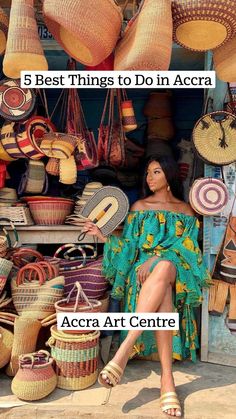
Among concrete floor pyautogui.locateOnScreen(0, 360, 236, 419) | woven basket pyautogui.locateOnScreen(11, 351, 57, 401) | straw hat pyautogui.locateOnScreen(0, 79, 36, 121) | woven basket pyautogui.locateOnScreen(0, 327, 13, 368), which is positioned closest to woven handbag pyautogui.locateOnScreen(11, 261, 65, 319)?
woven basket pyautogui.locateOnScreen(0, 327, 13, 368)

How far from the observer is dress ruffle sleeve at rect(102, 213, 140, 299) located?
319 cm

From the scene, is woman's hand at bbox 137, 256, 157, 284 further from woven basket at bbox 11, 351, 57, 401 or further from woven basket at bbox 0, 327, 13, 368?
woven basket at bbox 0, 327, 13, 368

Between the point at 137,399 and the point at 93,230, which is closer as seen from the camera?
the point at 137,399

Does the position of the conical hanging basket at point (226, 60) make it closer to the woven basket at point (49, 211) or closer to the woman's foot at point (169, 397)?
the woven basket at point (49, 211)

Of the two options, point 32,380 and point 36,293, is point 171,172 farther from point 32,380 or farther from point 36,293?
point 32,380

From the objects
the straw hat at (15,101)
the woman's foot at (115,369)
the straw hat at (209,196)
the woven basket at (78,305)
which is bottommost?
the woman's foot at (115,369)

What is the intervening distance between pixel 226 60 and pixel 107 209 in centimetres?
122

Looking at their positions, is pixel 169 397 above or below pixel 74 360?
below

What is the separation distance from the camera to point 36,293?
120 inches

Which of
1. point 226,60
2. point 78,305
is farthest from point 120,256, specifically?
point 226,60

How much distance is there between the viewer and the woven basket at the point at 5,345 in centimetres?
291

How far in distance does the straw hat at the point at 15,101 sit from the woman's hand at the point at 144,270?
1.22 metres

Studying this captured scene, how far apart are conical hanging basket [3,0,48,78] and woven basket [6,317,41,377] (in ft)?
4.79

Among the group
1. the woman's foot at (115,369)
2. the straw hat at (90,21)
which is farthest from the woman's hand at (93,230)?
the straw hat at (90,21)
